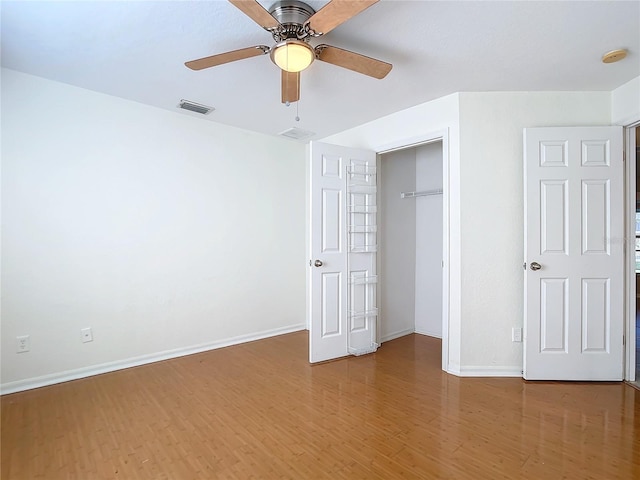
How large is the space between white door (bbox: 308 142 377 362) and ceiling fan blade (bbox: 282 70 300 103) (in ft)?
2.66

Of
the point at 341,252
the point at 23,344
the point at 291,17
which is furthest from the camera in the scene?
the point at 341,252

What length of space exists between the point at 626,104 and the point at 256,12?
3012 millimetres

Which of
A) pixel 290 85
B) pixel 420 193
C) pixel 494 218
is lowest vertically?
pixel 494 218

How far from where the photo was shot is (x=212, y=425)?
211 centimetres

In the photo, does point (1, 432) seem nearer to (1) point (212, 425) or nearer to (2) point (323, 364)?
(1) point (212, 425)

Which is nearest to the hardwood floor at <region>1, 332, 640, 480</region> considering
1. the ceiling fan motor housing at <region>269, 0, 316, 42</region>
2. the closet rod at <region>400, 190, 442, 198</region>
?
the closet rod at <region>400, 190, 442, 198</region>

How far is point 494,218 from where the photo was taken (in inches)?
112

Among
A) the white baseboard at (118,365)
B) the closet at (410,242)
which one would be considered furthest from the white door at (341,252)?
the white baseboard at (118,365)

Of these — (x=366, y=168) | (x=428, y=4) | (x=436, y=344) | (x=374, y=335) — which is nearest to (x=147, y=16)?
(x=428, y=4)

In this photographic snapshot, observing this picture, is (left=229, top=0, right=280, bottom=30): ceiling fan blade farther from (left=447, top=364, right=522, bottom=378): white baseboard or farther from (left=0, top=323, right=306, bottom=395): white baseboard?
(left=0, top=323, right=306, bottom=395): white baseboard

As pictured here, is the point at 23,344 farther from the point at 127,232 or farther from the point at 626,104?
the point at 626,104

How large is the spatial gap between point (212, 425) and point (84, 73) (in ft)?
9.37

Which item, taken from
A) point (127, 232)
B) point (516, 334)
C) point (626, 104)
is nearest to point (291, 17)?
point (127, 232)

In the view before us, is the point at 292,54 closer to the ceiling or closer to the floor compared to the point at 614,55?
closer to the floor
